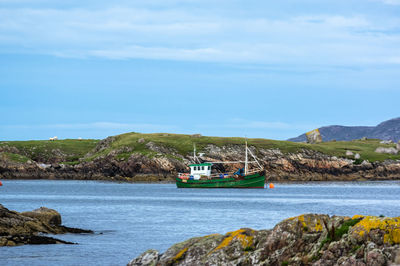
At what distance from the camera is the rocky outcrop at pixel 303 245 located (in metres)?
15.7

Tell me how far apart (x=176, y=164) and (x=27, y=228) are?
127117 mm

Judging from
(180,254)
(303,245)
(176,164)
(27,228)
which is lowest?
(27,228)

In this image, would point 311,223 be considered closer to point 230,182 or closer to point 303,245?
point 303,245

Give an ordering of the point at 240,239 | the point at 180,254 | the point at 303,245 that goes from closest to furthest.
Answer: the point at 303,245, the point at 240,239, the point at 180,254

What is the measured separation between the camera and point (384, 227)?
15898mm

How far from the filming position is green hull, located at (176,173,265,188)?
122 meters

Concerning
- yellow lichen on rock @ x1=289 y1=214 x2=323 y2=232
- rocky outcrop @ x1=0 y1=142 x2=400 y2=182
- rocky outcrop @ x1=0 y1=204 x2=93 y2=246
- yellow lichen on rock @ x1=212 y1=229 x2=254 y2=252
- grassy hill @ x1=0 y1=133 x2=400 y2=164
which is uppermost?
grassy hill @ x1=0 y1=133 x2=400 y2=164

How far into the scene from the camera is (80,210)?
6122 cm

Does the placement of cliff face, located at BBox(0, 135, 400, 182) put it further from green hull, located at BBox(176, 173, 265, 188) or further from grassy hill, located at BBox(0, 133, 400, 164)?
green hull, located at BBox(176, 173, 265, 188)

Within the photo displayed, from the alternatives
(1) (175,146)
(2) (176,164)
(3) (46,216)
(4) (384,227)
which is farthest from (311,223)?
(1) (175,146)

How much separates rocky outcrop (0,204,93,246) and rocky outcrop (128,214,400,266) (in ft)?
36.4

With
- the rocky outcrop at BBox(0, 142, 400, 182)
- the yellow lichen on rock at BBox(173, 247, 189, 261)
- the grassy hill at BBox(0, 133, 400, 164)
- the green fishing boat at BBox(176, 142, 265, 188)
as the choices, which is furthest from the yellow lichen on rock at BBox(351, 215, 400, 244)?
the grassy hill at BBox(0, 133, 400, 164)

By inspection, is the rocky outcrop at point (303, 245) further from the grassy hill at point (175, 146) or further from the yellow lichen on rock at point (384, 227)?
the grassy hill at point (175, 146)

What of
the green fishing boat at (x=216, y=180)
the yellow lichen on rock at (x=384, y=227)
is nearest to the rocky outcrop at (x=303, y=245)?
the yellow lichen on rock at (x=384, y=227)
